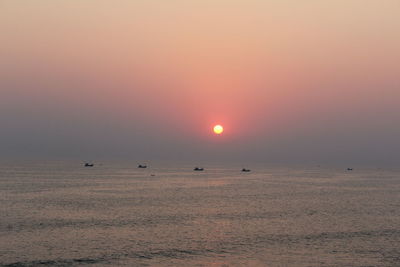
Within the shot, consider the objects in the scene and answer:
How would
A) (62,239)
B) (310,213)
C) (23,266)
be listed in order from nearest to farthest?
(23,266) → (62,239) → (310,213)

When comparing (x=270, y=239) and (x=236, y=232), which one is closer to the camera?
(x=270, y=239)

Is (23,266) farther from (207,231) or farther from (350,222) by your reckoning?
(350,222)

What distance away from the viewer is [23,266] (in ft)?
170

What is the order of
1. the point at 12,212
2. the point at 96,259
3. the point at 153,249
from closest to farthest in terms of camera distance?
the point at 96,259
the point at 153,249
the point at 12,212

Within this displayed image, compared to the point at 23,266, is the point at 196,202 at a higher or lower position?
higher

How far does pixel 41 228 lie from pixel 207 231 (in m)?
28.0

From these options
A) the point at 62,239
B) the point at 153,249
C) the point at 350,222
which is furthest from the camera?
the point at 350,222

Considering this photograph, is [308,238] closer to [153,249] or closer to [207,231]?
[207,231]

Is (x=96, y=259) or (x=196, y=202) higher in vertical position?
(x=196, y=202)

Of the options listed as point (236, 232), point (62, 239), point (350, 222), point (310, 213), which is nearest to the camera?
point (62, 239)

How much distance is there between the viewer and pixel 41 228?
2987 inches

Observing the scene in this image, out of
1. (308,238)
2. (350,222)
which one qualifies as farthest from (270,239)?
(350,222)

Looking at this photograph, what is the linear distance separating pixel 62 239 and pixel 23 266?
1453cm

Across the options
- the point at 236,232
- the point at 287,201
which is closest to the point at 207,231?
the point at 236,232
